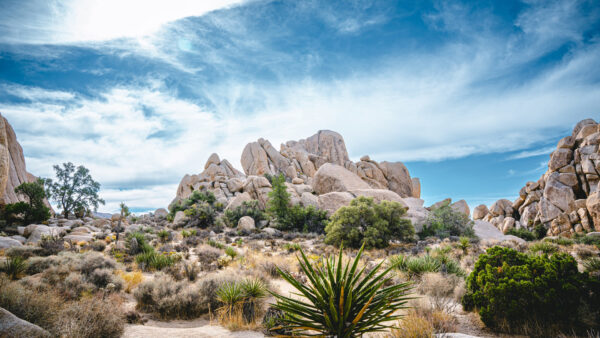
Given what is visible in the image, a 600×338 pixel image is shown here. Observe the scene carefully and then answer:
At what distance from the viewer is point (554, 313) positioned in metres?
4.75

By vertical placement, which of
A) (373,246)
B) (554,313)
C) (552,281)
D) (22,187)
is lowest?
(373,246)

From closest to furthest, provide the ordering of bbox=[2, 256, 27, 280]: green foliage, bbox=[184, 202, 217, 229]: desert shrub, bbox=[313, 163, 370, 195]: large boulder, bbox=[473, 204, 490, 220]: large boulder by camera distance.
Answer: bbox=[2, 256, 27, 280]: green foliage
bbox=[184, 202, 217, 229]: desert shrub
bbox=[313, 163, 370, 195]: large boulder
bbox=[473, 204, 490, 220]: large boulder

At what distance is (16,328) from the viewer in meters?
3.54

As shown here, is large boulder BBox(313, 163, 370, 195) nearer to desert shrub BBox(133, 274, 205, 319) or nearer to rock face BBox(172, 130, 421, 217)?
rock face BBox(172, 130, 421, 217)

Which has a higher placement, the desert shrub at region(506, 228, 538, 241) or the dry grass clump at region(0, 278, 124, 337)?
the dry grass clump at region(0, 278, 124, 337)

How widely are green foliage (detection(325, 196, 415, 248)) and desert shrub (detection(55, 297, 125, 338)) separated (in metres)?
14.5

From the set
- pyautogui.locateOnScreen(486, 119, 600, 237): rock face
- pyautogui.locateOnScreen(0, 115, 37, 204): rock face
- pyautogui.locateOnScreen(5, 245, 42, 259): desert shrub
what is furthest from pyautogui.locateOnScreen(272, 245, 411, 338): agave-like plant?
pyautogui.locateOnScreen(486, 119, 600, 237): rock face

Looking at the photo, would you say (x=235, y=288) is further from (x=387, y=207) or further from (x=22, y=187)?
(x=22, y=187)

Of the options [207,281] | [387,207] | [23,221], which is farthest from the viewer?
[23,221]

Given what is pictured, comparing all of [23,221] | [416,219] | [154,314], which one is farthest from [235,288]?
[23,221]

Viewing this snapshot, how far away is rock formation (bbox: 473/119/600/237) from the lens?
1069 inches

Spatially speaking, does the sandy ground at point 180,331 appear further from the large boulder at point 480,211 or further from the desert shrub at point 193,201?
the large boulder at point 480,211

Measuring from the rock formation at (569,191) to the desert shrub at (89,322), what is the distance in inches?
1503

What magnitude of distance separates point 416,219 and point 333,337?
25.1 metres
